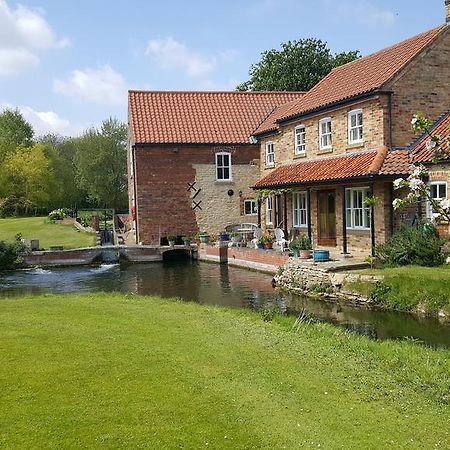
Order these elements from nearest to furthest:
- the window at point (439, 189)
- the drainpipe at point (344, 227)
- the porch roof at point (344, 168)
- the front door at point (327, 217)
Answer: the window at point (439, 189) → the porch roof at point (344, 168) → the drainpipe at point (344, 227) → the front door at point (327, 217)

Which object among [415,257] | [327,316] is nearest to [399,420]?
[327,316]

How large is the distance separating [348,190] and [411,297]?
795cm

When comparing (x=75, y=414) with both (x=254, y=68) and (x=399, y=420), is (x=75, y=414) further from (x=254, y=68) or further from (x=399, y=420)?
(x=254, y=68)

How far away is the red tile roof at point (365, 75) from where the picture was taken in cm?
2203

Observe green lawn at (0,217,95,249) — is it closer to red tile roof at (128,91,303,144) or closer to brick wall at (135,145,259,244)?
brick wall at (135,145,259,244)

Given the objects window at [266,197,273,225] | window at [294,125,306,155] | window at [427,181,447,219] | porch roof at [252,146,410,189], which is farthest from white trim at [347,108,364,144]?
window at [266,197,273,225]

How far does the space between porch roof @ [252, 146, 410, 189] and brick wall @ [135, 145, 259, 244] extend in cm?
646

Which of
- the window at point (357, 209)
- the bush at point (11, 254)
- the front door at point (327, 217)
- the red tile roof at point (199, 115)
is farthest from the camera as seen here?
the red tile roof at point (199, 115)

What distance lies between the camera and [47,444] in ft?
18.9

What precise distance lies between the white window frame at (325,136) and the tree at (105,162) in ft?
131

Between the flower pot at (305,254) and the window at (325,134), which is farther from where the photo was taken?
the window at (325,134)

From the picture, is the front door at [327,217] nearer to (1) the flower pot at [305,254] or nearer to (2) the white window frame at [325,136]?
(2) the white window frame at [325,136]

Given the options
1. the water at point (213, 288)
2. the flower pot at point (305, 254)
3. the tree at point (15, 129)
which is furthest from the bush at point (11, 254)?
the tree at point (15, 129)

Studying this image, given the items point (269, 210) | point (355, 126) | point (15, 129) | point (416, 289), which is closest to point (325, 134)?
point (355, 126)
